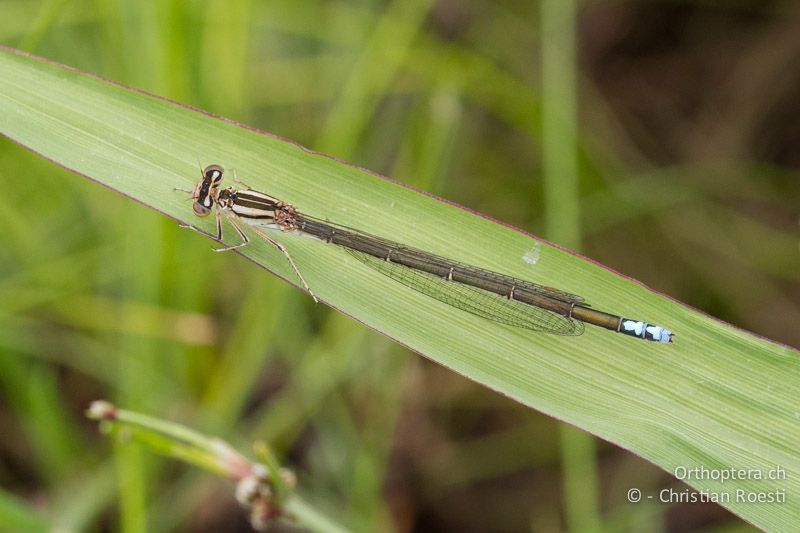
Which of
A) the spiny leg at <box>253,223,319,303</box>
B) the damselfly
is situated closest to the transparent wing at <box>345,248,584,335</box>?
the damselfly

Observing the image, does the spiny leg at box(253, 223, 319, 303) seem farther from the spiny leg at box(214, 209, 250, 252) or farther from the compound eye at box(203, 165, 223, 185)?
the compound eye at box(203, 165, 223, 185)

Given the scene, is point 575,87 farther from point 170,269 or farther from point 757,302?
point 170,269

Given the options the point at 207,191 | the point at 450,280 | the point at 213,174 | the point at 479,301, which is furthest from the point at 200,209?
the point at 479,301

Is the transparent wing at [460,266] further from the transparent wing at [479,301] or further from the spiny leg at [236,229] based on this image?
the spiny leg at [236,229]

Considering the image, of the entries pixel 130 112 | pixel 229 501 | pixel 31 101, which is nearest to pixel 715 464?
pixel 130 112

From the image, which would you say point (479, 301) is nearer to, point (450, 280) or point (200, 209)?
point (450, 280)

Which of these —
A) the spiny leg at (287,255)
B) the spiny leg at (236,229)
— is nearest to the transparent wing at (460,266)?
the spiny leg at (287,255)
